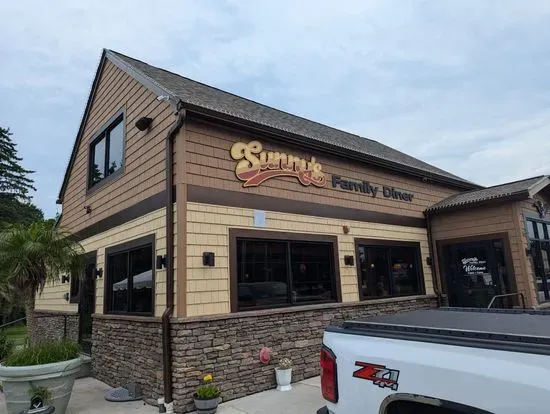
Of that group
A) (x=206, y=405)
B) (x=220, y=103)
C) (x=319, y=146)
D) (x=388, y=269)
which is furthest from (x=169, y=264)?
(x=388, y=269)

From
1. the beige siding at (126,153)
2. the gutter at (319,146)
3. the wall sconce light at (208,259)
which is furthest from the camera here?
the beige siding at (126,153)

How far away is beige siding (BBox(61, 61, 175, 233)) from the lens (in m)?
7.18

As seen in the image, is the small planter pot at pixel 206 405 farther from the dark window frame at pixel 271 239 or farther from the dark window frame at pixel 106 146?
the dark window frame at pixel 106 146

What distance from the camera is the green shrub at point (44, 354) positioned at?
560 centimetres

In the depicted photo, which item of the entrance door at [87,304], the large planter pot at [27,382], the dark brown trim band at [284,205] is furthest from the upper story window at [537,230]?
the entrance door at [87,304]

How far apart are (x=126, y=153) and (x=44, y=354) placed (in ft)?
13.7

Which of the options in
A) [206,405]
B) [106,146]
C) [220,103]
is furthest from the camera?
[106,146]

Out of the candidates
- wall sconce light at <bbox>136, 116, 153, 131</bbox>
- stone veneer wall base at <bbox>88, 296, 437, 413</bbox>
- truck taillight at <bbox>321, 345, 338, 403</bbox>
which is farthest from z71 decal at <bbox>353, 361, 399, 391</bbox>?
wall sconce light at <bbox>136, 116, 153, 131</bbox>

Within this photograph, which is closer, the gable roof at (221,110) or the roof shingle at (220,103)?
the gable roof at (221,110)

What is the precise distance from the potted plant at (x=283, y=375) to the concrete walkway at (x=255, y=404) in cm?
13

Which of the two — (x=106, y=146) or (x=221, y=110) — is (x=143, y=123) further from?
(x=106, y=146)

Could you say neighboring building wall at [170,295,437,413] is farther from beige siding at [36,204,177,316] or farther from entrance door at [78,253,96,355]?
entrance door at [78,253,96,355]

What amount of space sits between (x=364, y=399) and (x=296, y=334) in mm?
5249

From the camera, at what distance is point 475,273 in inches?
405
